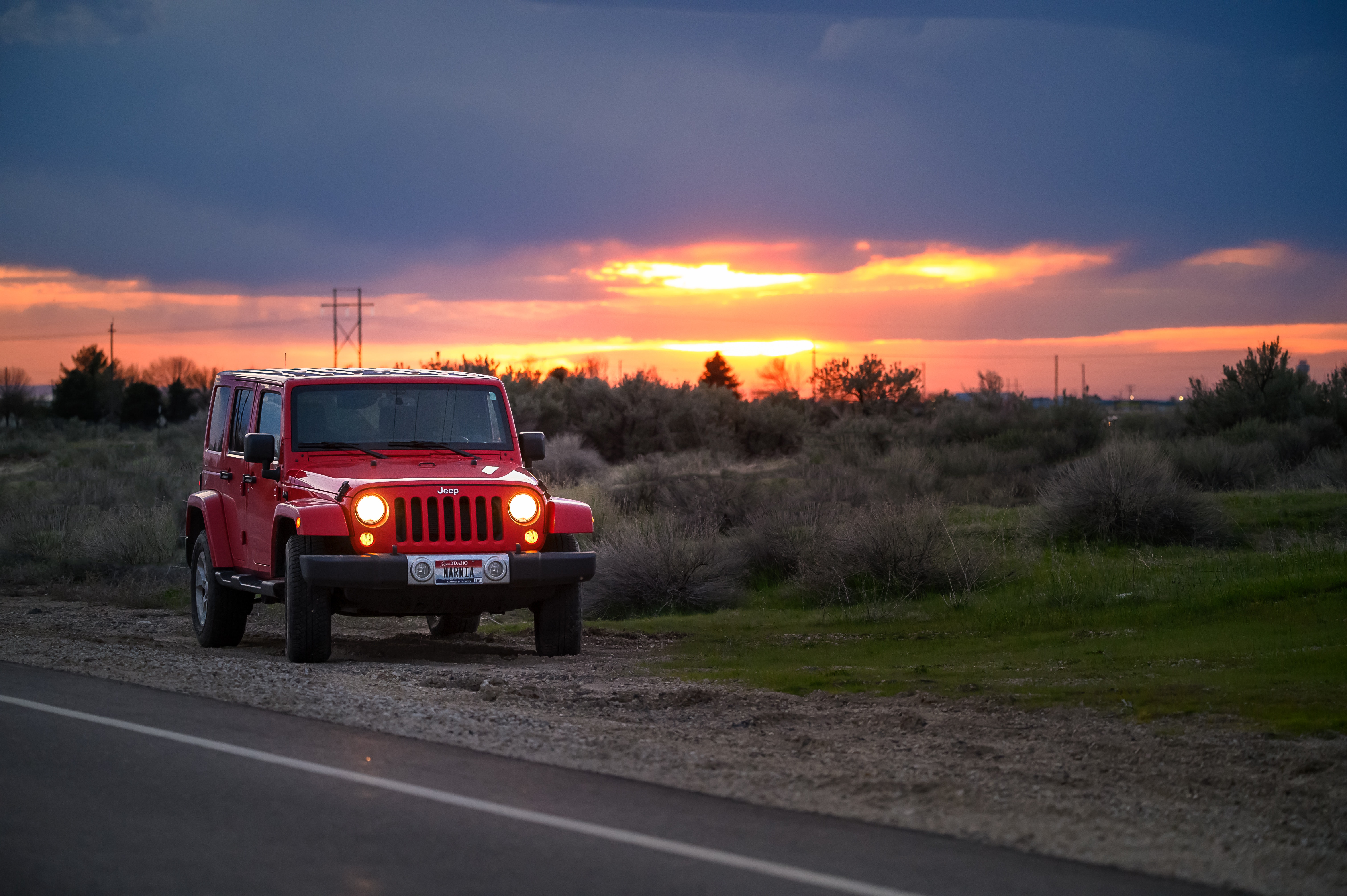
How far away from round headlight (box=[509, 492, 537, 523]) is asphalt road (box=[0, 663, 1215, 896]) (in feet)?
11.2

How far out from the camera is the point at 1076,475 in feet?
71.1

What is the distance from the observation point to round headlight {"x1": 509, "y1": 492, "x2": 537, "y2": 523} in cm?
1164

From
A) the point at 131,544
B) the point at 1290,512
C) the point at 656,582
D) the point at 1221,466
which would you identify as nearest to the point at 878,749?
the point at 656,582

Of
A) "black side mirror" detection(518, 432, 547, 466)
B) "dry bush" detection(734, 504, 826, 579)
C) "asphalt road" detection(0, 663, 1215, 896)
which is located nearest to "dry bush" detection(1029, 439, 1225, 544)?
"dry bush" detection(734, 504, 826, 579)

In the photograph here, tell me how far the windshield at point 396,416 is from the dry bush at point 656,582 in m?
5.77

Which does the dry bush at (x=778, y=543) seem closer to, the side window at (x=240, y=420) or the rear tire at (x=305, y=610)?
the side window at (x=240, y=420)

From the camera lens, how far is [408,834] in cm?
625

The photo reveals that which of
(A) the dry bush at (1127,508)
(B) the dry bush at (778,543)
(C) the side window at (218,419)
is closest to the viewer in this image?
(C) the side window at (218,419)

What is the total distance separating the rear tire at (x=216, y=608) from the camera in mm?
13289

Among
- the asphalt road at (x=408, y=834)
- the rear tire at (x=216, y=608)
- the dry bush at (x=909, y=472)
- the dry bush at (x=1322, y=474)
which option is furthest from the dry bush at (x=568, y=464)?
the asphalt road at (x=408, y=834)

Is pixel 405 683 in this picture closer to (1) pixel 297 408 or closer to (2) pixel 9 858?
(1) pixel 297 408

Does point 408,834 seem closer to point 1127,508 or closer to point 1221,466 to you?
point 1127,508

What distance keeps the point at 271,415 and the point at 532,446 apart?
252cm

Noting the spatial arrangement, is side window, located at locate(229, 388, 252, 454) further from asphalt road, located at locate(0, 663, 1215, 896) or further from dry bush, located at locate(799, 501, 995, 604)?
dry bush, located at locate(799, 501, 995, 604)
